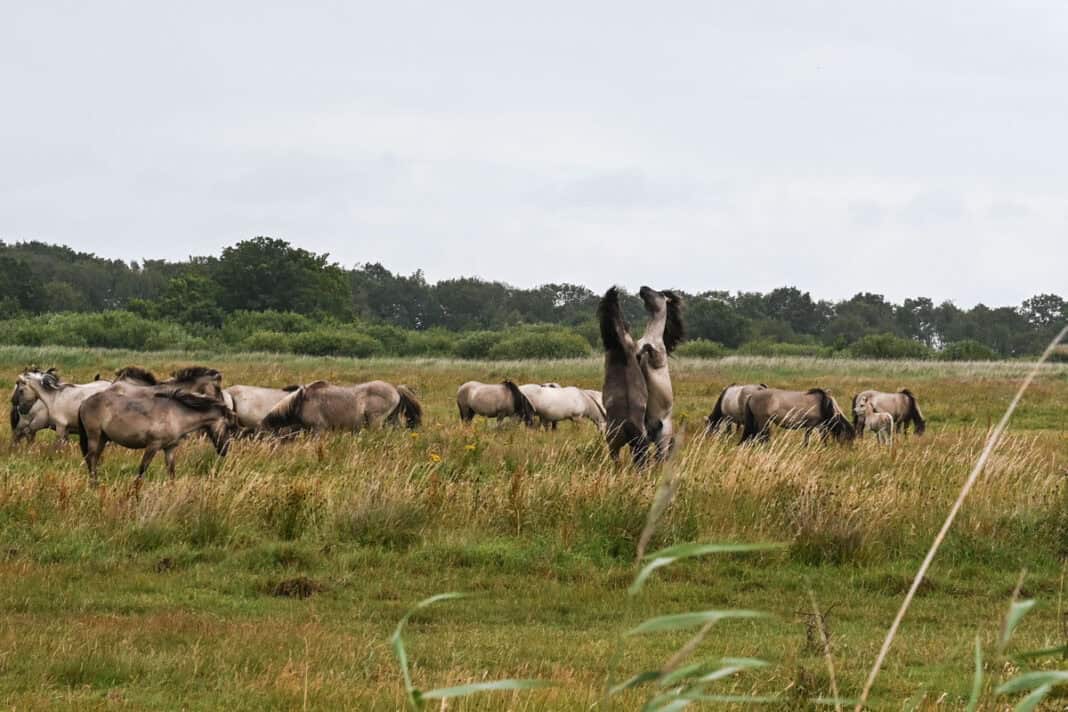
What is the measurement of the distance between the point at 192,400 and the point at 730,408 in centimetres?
1032

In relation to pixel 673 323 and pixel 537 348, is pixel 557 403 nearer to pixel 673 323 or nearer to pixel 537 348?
pixel 673 323

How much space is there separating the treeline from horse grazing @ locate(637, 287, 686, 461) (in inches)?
893

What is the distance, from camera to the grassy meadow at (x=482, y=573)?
255 inches

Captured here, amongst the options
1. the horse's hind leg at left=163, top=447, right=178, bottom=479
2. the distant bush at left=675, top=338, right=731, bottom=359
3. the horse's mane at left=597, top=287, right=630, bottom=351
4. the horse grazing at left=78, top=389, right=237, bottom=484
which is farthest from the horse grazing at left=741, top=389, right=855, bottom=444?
the distant bush at left=675, top=338, right=731, bottom=359

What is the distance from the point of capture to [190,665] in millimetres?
6586

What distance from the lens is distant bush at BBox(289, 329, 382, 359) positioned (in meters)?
69.8

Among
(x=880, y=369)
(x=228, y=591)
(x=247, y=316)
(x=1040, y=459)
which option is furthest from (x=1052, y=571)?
(x=247, y=316)

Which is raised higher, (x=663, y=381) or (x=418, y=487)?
(x=663, y=381)

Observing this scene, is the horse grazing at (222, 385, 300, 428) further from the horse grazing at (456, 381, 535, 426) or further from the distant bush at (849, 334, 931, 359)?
the distant bush at (849, 334, 931, 359)

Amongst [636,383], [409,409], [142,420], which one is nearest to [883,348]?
[409,409]

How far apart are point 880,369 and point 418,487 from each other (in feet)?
124

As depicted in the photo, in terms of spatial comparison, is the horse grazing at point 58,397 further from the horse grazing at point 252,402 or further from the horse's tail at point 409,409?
the horse's tail at point 409,409

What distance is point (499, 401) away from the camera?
78.7 feet

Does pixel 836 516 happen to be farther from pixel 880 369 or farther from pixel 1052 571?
pixel 880 369
